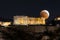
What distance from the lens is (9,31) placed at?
10.1m

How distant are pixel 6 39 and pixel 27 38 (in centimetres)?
112

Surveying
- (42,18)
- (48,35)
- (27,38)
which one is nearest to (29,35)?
(27,38)

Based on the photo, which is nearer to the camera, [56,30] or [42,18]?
[56,30]

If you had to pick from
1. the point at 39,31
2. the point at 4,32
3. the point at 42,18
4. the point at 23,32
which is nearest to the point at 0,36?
the point at 4,32

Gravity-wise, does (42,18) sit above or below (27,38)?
above

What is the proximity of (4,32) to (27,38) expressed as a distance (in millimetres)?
1284

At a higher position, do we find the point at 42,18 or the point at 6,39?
the point at 42,18

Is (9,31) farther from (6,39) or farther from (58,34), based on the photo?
(58,34)

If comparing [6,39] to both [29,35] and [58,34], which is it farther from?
[58,34]

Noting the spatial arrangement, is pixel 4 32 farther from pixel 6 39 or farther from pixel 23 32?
pixel 23 32

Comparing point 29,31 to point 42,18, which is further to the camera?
point 42,18

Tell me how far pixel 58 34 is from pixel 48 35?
1.76 ft

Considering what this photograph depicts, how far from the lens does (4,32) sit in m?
10.1

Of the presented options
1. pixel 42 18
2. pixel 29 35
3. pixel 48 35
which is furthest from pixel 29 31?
pixel 42 18
